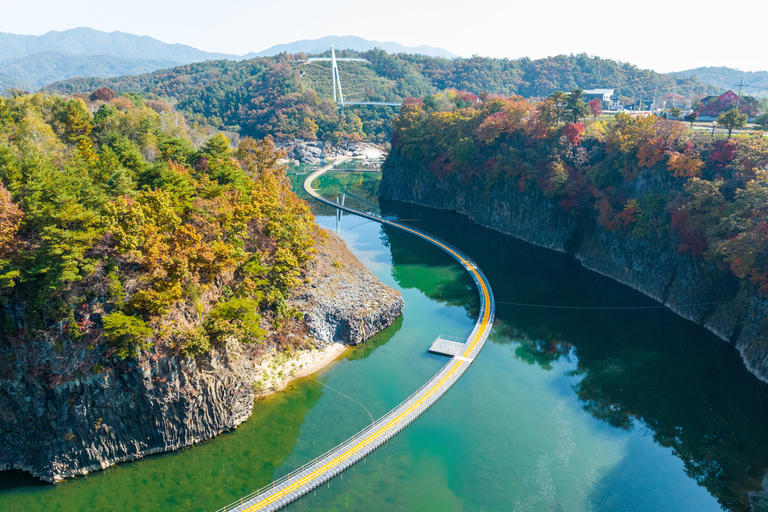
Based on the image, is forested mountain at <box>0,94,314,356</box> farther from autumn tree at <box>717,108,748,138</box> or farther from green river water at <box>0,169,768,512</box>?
autumn tree at <box>717,108,748,138</box>

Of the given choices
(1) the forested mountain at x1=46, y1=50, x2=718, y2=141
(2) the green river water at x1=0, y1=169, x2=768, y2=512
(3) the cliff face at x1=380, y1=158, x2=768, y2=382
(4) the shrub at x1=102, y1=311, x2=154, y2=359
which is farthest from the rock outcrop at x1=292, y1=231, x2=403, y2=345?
(1) the forested mountain at x1=46, y1=50, x2=718, y2=141

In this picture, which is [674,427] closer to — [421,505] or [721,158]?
[421,505]

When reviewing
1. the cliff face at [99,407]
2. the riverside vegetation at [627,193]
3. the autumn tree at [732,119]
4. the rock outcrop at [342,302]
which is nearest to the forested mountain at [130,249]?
the cliff face at [99,407]

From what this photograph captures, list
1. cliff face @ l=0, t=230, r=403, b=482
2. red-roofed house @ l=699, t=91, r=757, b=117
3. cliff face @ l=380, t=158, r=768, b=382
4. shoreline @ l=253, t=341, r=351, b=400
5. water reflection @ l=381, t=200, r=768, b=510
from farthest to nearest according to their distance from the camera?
red-roofed house @ l=699, t=91, r=757, b=117 → cliff face @ l=380, t=158, r=768, b=382 → shoreline @ l=253, t=341, r=351, b=400 → water reflection @ l=381, t=200, r=768, b=510 → cliff face @ l=0, t=230, r=403, b=482

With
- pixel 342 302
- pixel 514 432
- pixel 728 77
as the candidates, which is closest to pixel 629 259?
pixel 514 432

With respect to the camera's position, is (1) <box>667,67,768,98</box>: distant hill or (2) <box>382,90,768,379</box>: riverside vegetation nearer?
(2) <box>382,90,768,379</box>: riverside vegetation

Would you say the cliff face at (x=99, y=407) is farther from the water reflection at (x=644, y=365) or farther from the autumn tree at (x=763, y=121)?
the autumn tree at (x=763, y=121)
